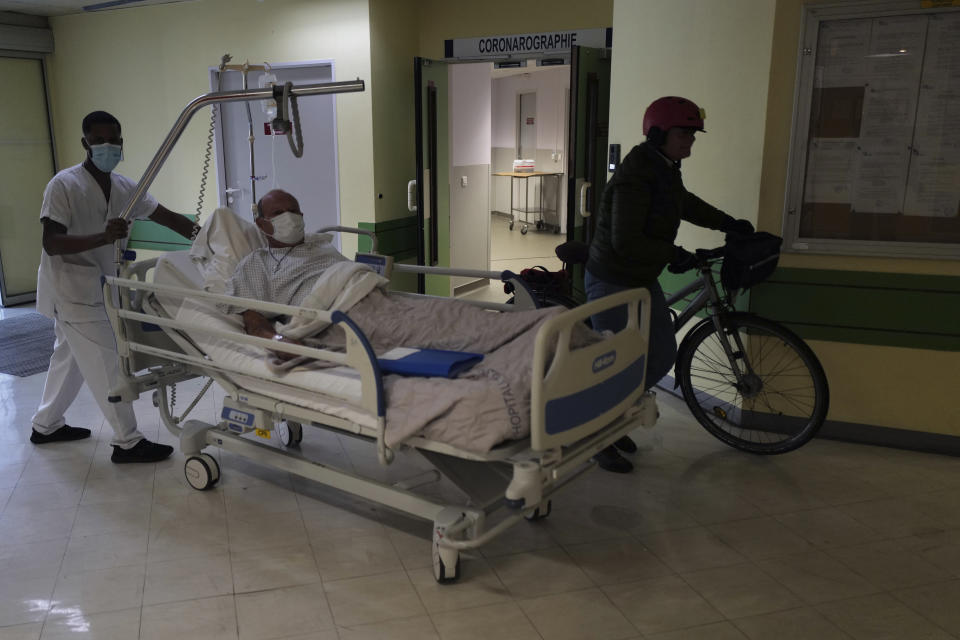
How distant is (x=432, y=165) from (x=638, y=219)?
328 centimetres

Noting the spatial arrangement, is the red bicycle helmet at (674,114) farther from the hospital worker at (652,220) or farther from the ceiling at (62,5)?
the ceiling at (62,5)

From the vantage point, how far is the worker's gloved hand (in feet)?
10.4

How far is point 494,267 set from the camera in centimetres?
848

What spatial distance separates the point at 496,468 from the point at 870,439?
6.74 feet

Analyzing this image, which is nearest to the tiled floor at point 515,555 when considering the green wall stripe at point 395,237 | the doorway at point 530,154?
the green wall stripe at point 395,237

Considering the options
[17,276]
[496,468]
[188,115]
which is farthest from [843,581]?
[17,276]

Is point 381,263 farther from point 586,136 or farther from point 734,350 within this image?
point 586,136

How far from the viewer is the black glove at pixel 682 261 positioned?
330 centimetres

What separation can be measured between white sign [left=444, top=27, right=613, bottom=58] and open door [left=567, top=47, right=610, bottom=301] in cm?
15

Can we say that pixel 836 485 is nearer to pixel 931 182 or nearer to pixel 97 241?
pixel 931 182

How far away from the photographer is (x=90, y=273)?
356cm

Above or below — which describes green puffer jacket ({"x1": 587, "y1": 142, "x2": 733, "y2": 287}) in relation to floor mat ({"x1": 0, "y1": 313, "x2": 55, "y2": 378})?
above

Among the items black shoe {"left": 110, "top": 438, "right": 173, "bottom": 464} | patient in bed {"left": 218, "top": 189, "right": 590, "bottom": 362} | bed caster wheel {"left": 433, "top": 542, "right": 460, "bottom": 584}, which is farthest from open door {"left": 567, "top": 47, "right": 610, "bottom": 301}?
bed caster wheel {"left": 433, "top": 542, "right": 460, "bottom": 584}

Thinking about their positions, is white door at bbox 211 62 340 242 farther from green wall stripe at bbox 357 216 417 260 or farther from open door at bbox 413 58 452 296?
open door at bbox 413 58 452 296
